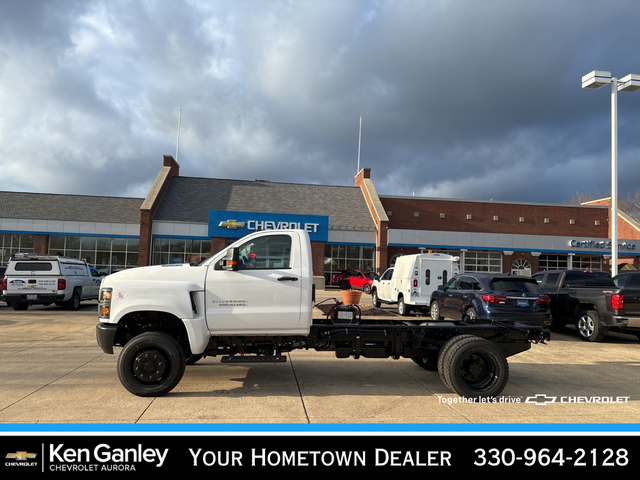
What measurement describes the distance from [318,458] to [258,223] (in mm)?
30663

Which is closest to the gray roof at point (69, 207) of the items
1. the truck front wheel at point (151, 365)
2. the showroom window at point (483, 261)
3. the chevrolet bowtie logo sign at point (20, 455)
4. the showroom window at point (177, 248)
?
the showroom window at point (177, 248)

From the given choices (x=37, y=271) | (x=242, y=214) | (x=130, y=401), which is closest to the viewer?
(x=130, y=401)

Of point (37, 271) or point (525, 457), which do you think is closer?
point (525, 457)

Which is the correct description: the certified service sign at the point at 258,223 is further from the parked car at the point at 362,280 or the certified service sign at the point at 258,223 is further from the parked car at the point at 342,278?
the parked car at the point at 362,280

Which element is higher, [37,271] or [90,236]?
[90,236]

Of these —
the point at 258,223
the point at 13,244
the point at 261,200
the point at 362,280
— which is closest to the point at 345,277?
the point at 362,280

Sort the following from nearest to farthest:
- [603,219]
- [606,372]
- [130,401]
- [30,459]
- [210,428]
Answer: [30,459], [210,428], [130,401], [606,372], [603,219]

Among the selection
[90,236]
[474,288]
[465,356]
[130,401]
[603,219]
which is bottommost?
[130,401]

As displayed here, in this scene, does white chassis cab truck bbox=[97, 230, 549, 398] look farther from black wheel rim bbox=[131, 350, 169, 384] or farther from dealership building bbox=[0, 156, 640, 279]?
dealership building bbox=[0, 156, 640, 279]

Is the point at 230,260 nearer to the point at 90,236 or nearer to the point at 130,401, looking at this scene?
the point at 130,401

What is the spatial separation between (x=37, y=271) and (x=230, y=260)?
13.2 meters

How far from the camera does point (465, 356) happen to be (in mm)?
6215

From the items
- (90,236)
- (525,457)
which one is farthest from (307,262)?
(90,236)

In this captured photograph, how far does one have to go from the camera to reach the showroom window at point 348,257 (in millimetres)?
35719
